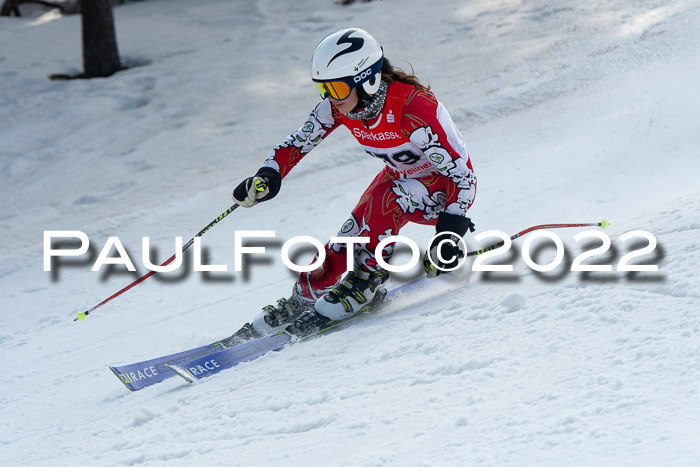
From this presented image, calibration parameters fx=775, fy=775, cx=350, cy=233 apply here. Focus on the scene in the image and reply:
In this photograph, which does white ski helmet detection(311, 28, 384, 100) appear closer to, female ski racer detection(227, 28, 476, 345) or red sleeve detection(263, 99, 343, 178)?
female ski racer detection(227, 28, 476, 345)

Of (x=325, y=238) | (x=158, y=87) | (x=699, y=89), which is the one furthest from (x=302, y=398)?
(x=158, y=87)

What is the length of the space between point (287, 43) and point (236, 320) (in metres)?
7.81

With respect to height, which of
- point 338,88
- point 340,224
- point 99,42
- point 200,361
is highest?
point 99,42

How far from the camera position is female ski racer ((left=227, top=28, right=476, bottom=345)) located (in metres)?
3.48

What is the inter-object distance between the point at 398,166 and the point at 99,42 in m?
7.91

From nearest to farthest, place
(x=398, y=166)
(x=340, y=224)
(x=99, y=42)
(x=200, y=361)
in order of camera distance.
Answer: (x=200, y=361) < (x=398, y=166) < (x=340, y=224) < (x=99, y=42)

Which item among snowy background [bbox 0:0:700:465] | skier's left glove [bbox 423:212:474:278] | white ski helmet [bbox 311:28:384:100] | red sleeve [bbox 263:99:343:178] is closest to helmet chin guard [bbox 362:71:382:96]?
white ski helmet [bbox 311:28:384:100]

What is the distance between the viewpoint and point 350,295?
12.6ft

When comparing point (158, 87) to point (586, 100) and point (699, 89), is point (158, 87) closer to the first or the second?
point (586, 100)

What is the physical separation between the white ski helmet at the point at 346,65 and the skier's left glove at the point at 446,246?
686 mm

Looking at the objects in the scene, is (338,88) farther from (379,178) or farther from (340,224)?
(340,224)

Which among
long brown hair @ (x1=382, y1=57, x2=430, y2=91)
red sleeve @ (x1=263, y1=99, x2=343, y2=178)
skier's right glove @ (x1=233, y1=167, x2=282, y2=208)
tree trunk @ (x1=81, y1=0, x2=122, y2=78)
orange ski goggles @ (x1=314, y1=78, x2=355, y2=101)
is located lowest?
skier's right glove @ (x1=233, y1=167, x2=282, y2=208)

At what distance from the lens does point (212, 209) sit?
6.90 metres

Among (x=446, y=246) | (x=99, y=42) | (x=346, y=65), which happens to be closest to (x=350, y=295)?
(x=446, y=246)
